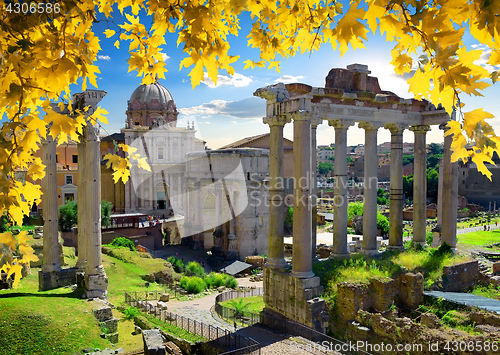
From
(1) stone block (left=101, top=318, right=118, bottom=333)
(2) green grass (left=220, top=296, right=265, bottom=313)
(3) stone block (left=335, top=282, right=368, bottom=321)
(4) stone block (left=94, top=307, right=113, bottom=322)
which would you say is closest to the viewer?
(3) stone block (left=335, top=282, right=368, bottom=321)

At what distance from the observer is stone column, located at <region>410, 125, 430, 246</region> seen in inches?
Result: 647

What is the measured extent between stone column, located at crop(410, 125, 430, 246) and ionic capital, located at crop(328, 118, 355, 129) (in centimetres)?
383

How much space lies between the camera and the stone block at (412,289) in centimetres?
1200

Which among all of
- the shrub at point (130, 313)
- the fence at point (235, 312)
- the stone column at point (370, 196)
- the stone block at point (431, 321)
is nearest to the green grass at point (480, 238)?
the stone column at point (370, 196)

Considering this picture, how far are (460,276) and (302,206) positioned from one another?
21.4 ft

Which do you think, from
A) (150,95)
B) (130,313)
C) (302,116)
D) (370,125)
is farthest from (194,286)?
(150,95)

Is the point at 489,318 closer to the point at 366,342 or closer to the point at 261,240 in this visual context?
the point at 366,342

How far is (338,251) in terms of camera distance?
47.4ft

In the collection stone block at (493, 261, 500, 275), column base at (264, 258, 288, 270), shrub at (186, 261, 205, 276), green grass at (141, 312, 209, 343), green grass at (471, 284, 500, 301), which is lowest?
shrub at (186, 261, 205, 276)

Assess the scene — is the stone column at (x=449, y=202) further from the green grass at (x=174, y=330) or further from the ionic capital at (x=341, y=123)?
the green grass at (x=174, y=330)

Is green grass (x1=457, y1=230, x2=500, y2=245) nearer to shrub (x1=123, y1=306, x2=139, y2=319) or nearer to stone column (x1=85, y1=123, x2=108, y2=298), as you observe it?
shrub (x1=123, y1=306, x2=139, y2=319)

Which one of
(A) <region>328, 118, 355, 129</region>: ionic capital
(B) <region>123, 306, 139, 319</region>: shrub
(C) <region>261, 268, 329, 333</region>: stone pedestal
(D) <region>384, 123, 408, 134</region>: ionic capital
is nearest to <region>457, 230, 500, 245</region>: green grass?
(D) <region>384, 123, 408, 134</region>: ionic capital

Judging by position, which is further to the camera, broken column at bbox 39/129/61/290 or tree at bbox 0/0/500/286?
broken column at bbox 39/129/61/290

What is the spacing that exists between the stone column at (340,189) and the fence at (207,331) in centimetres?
507
